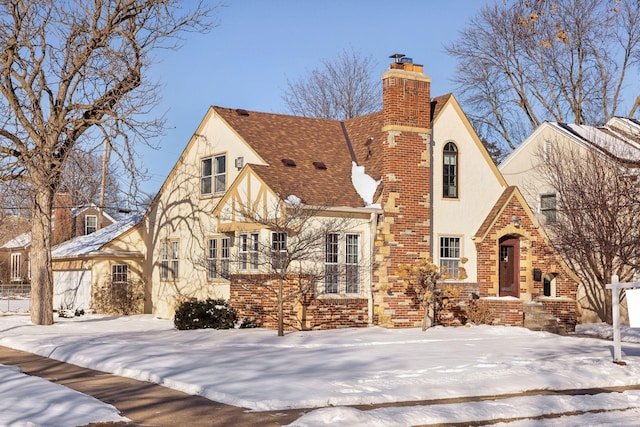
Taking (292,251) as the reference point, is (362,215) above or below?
above

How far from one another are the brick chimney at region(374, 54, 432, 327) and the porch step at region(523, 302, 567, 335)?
335cm

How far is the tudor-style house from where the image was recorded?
24.8 meters

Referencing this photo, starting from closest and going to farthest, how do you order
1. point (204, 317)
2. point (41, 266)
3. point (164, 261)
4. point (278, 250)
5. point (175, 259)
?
point (278, 250), point (204, 317), point (41, 266), point (175, 259), point (164, 261)

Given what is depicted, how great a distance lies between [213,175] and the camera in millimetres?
28750

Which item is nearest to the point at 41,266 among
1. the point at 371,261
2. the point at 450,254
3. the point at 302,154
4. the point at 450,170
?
the point at 302,154

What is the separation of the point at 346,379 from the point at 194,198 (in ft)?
55.2

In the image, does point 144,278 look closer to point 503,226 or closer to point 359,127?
point 359,127

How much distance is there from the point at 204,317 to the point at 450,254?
8143 mm

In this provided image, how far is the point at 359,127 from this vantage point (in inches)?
1180

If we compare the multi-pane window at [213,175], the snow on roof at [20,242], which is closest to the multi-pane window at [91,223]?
the snow on roof at [20,242]

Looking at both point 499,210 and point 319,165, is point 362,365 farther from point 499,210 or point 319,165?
point 499,210

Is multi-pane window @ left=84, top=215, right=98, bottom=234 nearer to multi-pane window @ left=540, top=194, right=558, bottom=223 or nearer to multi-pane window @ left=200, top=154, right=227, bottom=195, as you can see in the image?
multi-pane window @ left=200, top=154, right=227, bottom=195

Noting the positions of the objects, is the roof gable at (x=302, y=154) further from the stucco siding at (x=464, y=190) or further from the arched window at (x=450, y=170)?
the arched window at (x=450, y=170)

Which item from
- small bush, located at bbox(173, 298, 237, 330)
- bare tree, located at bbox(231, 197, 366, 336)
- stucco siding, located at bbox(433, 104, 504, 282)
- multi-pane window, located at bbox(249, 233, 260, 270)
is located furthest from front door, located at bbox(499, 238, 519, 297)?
small bush, located at bbox(173, 298, 237, 330)
